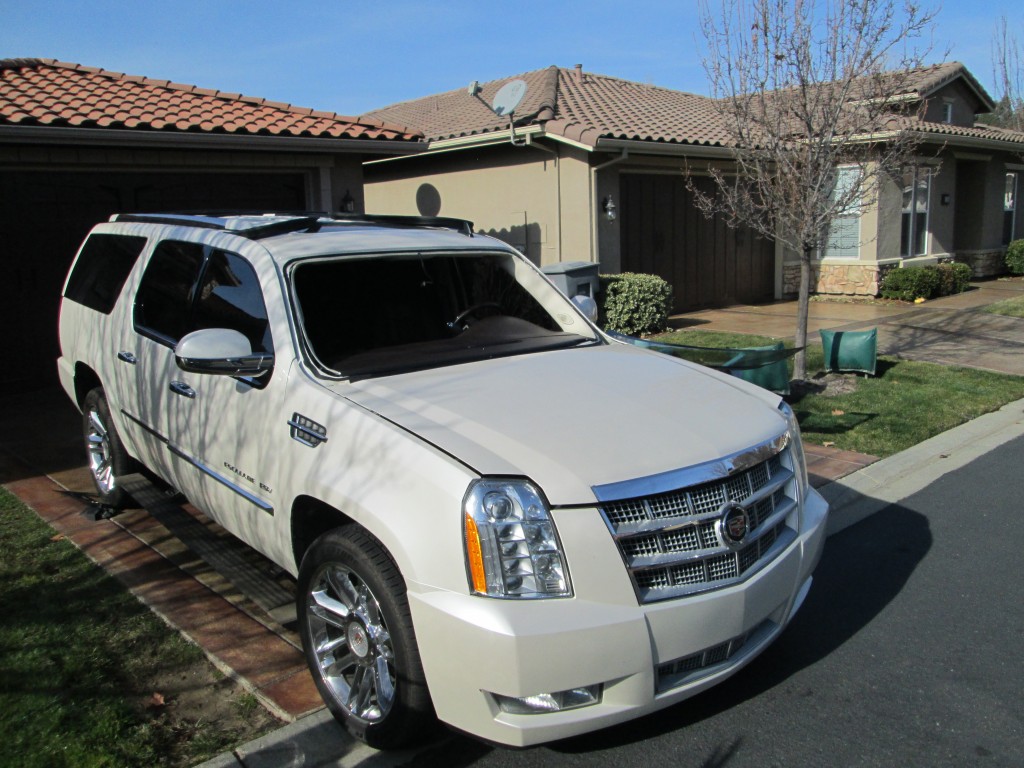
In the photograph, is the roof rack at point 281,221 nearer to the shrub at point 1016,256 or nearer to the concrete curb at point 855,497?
the concrete curb at point 855,497

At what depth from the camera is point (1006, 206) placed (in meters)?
22.3

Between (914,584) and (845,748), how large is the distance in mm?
1736

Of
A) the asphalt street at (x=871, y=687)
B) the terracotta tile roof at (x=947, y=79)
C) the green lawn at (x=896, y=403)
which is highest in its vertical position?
the terracotta tile roof at (x=947, y=79)

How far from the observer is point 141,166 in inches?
360

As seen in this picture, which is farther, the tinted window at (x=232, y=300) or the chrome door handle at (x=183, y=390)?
the chrome door handle at (x=183, y=390)

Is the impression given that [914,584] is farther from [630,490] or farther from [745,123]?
[745,123]

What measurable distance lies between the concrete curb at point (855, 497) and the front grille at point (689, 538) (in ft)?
3.83

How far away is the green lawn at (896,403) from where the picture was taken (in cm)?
743

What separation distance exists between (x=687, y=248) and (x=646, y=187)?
159cm

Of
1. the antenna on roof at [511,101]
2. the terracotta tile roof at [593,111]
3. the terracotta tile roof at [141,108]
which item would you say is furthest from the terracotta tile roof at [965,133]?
the terracotta tile roof at [141,108]

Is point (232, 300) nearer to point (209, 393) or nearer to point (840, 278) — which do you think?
point (209, 393)

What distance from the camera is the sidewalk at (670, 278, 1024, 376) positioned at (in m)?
11.2

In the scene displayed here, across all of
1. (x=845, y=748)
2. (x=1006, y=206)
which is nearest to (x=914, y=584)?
(x=845, y=748)

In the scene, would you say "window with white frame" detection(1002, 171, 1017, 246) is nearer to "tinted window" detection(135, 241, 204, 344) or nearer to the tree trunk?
the tree trunk
